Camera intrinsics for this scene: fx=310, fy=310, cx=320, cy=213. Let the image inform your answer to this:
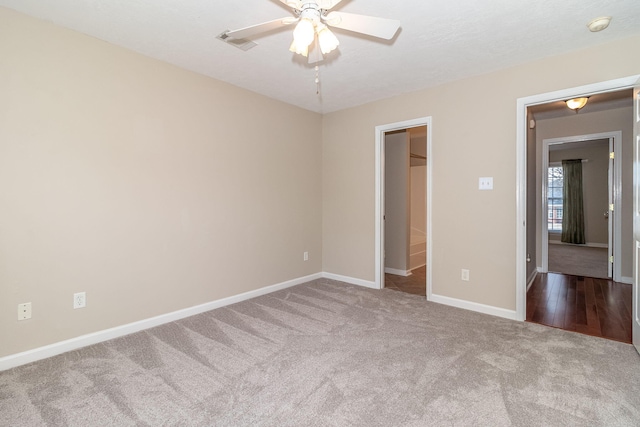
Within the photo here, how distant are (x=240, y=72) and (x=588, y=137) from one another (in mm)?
5155

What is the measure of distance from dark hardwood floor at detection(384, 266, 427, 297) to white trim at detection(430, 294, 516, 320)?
0.99 ft

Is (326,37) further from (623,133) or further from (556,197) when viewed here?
(556,197)

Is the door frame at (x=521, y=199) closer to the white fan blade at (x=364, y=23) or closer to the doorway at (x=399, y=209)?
the doorway at (x=399, y=209)

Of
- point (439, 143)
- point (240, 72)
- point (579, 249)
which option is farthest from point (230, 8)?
point (579, 249)

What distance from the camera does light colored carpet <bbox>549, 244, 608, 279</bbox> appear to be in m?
5.15

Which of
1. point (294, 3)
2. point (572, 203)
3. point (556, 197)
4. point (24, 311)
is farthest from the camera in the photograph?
point (556, 197)

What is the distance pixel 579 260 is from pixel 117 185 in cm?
775

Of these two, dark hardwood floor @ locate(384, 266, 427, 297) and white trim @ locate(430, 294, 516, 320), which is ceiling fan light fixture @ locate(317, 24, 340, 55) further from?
dark hardwood floor @ locate(384, 266, 427, 297)

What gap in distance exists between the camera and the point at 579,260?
611 centimetres

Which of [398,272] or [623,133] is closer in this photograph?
[623,133]

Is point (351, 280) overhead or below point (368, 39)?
below

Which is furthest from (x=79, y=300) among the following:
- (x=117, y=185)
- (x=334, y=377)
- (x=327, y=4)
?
(x=327, y=4)

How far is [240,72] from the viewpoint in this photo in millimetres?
3125

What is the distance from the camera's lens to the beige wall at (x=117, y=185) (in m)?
2.19
